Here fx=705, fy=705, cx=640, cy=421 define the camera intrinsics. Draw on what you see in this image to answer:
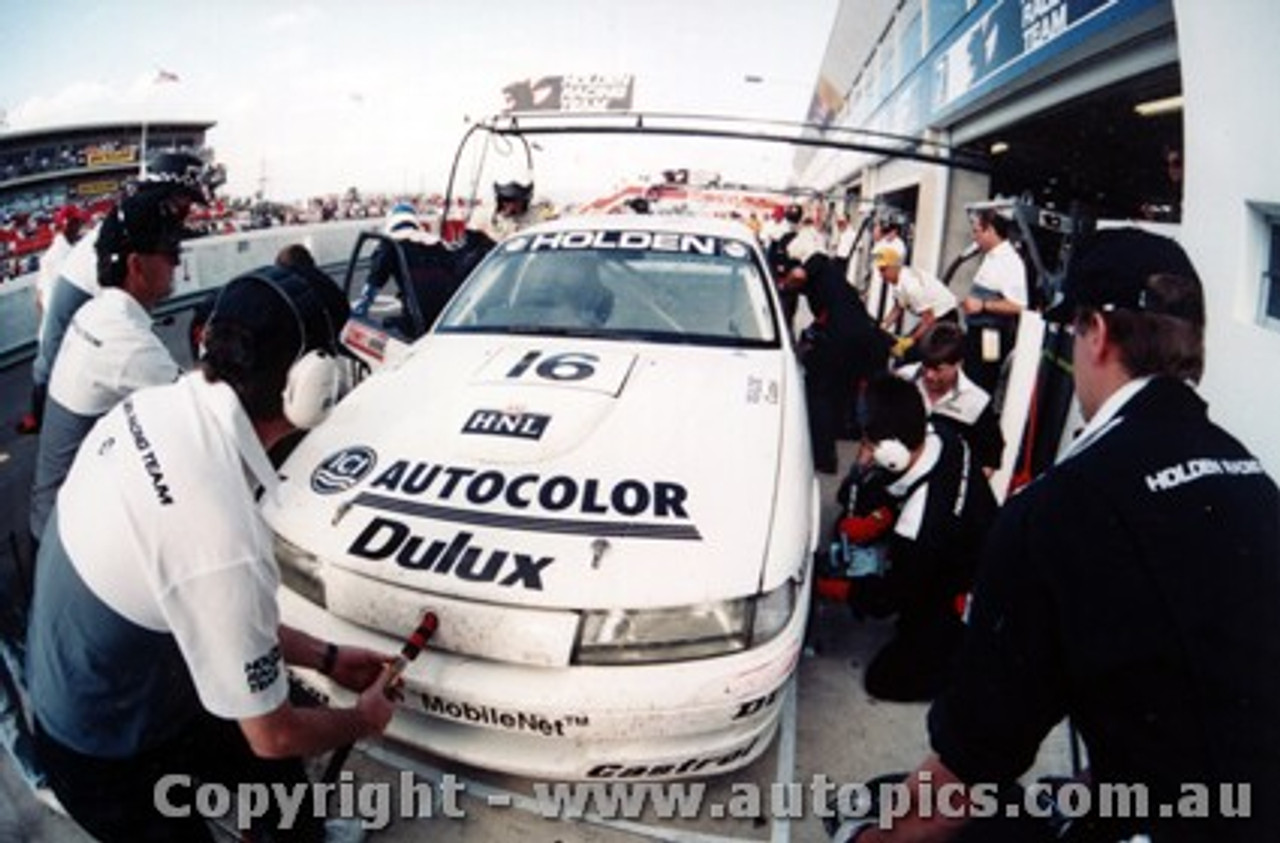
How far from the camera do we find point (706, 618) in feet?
6.41

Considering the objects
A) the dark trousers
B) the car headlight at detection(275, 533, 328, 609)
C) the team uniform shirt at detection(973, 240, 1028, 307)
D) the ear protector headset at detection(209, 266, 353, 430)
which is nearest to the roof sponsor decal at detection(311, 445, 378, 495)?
the car headlight at detection(275, 533, 328, 609)

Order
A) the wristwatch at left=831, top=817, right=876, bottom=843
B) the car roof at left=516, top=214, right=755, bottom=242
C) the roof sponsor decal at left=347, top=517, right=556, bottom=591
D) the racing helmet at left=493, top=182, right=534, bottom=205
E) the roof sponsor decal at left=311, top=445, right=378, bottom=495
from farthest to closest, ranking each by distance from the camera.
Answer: the racing helmet at left=493, top=182, right=534, bottom=205, the car roof at left=516, top=214, right=755, bottom=242, the roof sponsor decal at left=311, top=445, right=378, bottom=495, the roof sponsor decal at left=347, top=517, right=556, bottom=591, the wristwatch at left=831, top=817, right=876, bottom=843

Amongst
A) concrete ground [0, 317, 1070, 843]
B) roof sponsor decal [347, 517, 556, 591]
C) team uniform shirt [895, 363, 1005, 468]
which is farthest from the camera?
team uniform shirt [895, 363, 1005, 468]

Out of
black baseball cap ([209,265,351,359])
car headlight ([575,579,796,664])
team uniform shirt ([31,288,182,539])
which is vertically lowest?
car headlight ([575,579,796,664])

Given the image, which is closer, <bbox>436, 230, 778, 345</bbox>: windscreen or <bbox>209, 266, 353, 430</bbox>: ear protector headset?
<bbox>209, 266, 353, 430</bbox>: ear protector headset

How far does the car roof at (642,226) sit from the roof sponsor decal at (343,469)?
2.04 m

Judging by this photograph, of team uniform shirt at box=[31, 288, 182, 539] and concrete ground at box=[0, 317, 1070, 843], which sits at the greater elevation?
team uniform shirt at box=[31, 288, 182, 539]

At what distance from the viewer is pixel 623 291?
368 cm

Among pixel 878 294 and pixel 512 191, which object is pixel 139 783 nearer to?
pixel 512 191

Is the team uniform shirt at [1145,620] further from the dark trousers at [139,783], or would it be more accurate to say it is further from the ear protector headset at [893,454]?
the dark trousers at [139,783]

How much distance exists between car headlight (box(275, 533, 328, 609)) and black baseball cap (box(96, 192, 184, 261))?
3.67 ft

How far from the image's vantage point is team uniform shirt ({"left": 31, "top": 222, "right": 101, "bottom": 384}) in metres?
2.89

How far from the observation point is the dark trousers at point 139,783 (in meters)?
1.41

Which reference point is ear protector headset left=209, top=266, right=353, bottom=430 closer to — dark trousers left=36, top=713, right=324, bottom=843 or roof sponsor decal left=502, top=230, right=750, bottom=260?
dark trousers left=36, top=713, right=324, bottom=843
